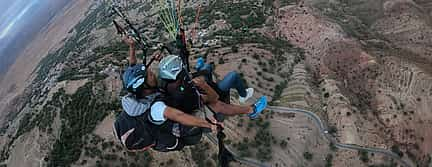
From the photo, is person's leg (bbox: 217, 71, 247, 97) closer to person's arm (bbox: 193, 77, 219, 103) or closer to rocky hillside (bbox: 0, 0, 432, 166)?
person's arm (bbox: 193, 77, 219, 103)

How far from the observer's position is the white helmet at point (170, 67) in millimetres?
7945

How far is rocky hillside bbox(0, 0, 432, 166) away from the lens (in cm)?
1903

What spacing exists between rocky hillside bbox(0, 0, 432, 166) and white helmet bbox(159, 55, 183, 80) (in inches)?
430

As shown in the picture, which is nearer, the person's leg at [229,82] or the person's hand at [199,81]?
the person's hand at [199,81]

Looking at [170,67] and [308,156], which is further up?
[170,67]

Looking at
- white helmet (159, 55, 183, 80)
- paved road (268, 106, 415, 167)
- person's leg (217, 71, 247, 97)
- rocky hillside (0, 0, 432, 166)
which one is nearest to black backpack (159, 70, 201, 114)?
white helmet (159, 55, 183, 80)

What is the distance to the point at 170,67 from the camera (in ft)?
26.2

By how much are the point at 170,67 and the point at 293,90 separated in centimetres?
1323

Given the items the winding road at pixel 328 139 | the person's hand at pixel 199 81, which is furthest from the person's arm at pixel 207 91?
the winding road at pixel 328 139

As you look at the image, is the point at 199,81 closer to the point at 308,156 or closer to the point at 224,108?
the point at 224,108

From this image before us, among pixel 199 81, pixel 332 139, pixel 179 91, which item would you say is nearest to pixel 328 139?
pixel 332 139

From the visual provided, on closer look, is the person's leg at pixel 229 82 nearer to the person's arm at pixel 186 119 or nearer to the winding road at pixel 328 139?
the person's arm at pixel 186 119

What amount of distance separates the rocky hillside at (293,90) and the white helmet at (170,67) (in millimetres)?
10932

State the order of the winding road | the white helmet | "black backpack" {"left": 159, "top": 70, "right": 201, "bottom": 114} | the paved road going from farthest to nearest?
the paved road → the winding road → "black backpack" {"left": 159, "top": 70, "right": 201, "bottom": 114} → the white helmet
